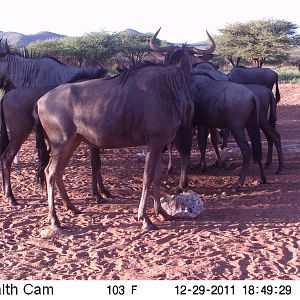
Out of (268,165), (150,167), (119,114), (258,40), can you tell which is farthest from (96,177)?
(258,40)

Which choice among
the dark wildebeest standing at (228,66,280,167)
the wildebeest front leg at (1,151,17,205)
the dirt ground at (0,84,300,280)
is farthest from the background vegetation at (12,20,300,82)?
the wildebeest front leg at (1,151,17,205)

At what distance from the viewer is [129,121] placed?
5.54 meters

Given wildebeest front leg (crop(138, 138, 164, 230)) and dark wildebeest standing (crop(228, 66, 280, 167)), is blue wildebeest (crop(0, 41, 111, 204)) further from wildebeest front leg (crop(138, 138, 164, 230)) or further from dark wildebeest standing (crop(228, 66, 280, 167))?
dark wildebeest standing (crop(228, 66, 280, 167))

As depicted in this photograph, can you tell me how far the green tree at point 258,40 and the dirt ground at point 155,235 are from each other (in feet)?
92.5

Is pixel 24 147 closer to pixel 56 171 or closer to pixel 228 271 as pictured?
pixel 56 171

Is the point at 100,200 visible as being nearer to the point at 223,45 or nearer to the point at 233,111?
the point at 233,111

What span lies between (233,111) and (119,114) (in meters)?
2.78

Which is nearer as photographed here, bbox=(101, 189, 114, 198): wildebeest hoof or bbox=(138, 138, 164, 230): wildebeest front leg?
bbox=(138, 138, 164, 230): wildebeest front leg

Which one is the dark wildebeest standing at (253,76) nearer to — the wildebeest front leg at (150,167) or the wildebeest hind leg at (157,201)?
the wildebeest hind leg at (157,201)

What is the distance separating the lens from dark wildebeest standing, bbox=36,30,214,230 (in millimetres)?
5512

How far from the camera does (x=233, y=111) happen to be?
7.67 m

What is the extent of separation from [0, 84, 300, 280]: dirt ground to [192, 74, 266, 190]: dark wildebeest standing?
607mm

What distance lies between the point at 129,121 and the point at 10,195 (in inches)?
91.4
